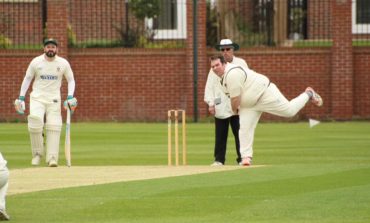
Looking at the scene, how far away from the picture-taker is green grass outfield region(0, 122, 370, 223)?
468 inches

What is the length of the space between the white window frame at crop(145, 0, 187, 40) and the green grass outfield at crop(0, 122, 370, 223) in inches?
419

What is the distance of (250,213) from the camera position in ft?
39.3

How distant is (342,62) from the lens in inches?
1242

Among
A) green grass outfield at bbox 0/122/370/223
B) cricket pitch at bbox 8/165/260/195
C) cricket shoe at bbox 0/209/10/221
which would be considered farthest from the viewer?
cricket pitch at bbox 8/165/260/195

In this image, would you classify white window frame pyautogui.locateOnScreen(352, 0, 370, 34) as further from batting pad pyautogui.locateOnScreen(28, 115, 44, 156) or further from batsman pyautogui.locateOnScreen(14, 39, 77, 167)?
batting pad pyautogui.locateOnScreen(28, 115, 44, 156)

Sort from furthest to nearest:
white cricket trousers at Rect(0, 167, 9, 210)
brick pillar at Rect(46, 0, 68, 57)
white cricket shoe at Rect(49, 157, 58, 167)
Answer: brick pillar at Rect(46, 0, 68, 57), white cricket shoe at Rect(49, 157, 58, 167), white cricket trousers at Rect(0, 167, 9, 210)

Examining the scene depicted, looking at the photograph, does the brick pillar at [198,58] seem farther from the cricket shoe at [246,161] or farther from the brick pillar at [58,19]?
the cricket shoe at [246,161]

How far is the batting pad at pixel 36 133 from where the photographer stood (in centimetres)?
1819

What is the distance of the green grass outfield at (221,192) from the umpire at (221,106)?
33.8 inches

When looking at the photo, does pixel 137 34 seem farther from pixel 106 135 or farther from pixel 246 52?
pixel 106 135

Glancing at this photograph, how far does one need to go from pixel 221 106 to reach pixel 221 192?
452cm

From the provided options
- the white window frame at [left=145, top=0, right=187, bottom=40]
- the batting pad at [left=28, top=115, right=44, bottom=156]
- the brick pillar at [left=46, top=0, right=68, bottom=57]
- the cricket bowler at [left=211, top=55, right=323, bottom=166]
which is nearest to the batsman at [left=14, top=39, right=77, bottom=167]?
the batting pad at [left=28, top=115, right=44, bottom=156]

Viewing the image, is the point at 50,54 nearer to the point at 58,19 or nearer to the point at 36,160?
the point at 36,160

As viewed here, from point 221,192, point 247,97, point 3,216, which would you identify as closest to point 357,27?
point 247,97
